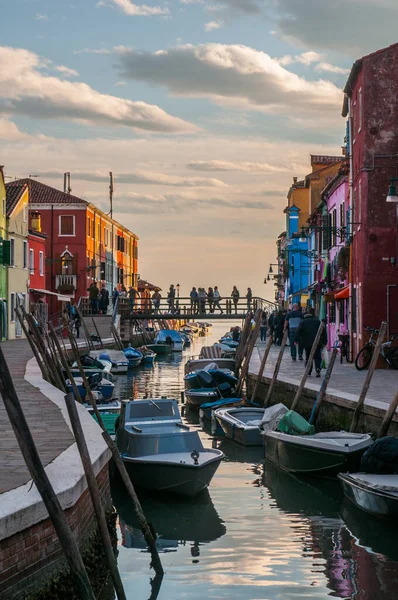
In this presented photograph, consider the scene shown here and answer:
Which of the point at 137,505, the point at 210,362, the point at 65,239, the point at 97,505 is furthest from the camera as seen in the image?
the point at 65,239

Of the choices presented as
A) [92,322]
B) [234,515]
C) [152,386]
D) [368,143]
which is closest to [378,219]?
[368,143]

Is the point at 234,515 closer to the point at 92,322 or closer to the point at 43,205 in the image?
the point at 92,322

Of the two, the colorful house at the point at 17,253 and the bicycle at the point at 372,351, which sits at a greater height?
the colorful house at the point at 17,253

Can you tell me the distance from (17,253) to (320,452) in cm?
3490

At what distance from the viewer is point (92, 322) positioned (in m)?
51.8

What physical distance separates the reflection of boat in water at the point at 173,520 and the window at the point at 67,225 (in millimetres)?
49219

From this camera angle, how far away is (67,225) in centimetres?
6253

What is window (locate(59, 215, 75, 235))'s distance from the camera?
62.5 metres

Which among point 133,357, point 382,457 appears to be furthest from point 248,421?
point 133,357

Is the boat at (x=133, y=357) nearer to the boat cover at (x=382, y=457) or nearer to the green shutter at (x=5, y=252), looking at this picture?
the green shutter at (x=5, y=252)

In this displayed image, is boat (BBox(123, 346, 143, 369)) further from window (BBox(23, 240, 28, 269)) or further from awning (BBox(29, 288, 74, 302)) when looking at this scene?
awning (BBox(29, 288, 74, 302))

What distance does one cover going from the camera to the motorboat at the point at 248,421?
18203 millimetres

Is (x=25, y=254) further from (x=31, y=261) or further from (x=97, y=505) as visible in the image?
(x=97, y=505)

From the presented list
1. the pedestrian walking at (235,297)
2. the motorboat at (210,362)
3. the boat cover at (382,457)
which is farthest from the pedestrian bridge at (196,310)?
the boat cover at (382,457)
